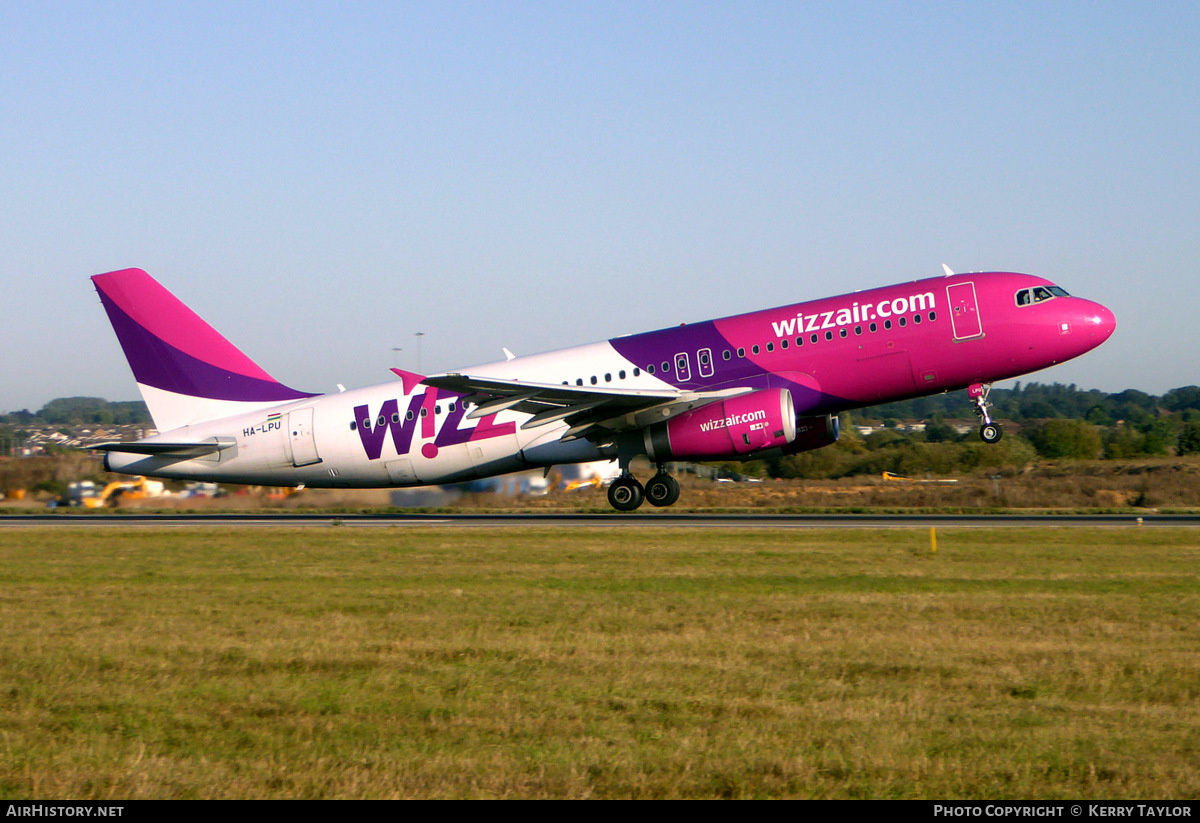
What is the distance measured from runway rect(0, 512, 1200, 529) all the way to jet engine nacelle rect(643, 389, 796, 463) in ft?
6.41

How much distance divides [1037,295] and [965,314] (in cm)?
182

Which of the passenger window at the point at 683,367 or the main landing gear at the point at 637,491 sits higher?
the passenger window at the point at 683,367

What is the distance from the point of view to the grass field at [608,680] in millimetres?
6902

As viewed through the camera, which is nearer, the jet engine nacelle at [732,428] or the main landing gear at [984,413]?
the jet engine nacelle at [732,428]

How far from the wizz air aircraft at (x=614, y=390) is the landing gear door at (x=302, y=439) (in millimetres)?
39

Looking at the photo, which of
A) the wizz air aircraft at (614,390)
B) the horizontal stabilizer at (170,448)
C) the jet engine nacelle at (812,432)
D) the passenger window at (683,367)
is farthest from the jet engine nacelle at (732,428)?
the horizontal stabilizer at (170,448)

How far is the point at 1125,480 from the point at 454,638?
1511 inches

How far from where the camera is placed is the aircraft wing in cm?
2681

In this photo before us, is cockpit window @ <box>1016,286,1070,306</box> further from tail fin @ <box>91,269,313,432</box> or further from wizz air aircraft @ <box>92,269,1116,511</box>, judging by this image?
tail fin @ <box>91,269,313,432</box>

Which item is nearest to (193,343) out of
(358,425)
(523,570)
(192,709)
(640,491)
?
(358,425)

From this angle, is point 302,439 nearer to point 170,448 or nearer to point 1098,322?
point 170,448

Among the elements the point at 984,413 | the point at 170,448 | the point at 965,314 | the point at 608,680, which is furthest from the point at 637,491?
the point at 608,680

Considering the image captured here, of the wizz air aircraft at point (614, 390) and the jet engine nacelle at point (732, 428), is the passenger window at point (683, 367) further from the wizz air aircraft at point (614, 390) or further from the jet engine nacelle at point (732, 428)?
the jet engine nacelle at point (732, 428)

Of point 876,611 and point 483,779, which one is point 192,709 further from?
point 876,611
